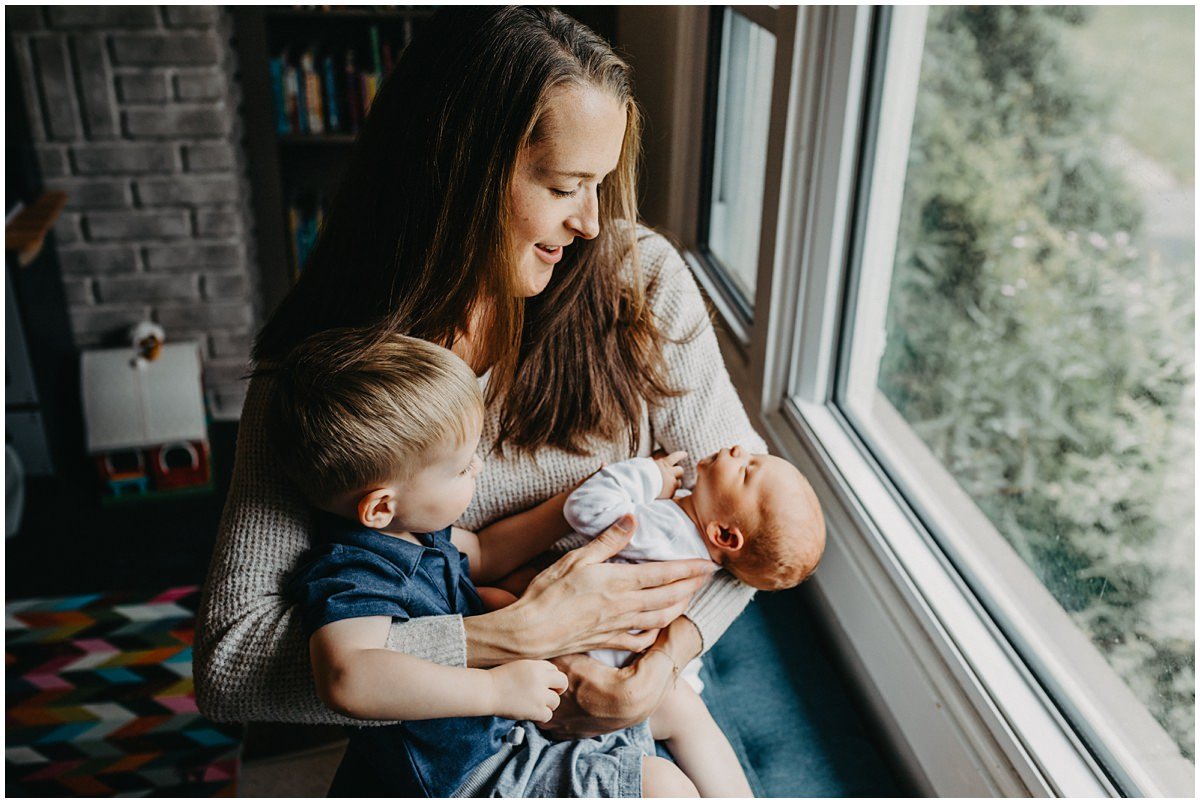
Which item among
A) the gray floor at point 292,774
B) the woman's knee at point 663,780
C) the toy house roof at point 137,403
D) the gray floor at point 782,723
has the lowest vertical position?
the gray floor at point 292,774

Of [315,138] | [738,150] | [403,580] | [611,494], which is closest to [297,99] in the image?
[315,138]

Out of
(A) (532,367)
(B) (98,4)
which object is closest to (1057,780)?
(A) (532,367)

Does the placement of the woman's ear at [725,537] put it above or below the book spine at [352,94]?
below

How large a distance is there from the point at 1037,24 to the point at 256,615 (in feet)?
4.48

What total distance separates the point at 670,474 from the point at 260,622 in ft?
2.03

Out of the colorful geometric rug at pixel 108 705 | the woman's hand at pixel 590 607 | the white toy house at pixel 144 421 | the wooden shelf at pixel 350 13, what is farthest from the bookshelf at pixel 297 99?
the woman's hand at pixel 590 607

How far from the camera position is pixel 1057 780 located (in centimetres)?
117

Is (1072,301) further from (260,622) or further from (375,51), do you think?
(375,51)

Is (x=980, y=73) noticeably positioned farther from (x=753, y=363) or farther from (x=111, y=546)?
(x=111, y=546)

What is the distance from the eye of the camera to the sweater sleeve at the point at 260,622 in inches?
44.8

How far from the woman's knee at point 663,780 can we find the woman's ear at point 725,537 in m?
0.30

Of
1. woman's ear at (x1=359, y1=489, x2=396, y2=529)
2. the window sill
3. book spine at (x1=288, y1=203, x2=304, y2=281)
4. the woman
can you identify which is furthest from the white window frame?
book spine at (x1=288, y1=203, x2=304, y2=281)

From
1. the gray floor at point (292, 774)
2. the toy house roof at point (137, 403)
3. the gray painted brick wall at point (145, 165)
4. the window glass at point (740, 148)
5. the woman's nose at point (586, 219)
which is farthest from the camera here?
the toy house roof at point (137, 403)

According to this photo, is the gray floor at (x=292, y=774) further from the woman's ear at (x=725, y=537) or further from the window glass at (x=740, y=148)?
the window glass at (x=740, y=148)
